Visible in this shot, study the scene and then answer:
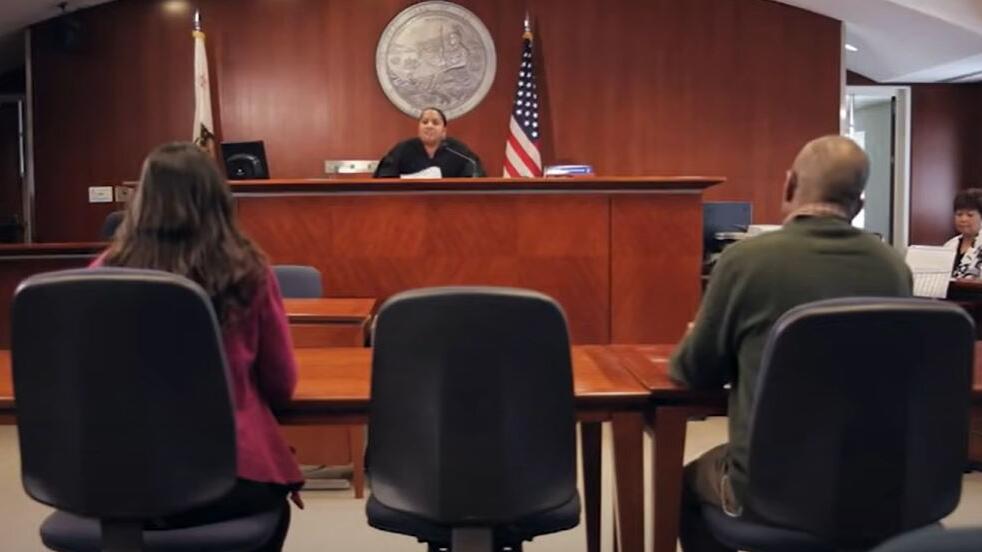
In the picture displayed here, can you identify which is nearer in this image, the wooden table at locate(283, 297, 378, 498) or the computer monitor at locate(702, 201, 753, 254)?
the wooden table at locate(283, 297, 378, 498)

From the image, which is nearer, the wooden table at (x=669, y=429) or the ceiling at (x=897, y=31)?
the wooden table at (x=669, y=429)

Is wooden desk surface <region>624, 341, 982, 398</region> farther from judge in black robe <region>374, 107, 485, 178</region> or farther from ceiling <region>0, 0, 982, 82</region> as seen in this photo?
ceiling <region>0, 0, 982, 82</region>

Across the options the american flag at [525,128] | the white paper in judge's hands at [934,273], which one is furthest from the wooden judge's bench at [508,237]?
the american flag at [525,128]

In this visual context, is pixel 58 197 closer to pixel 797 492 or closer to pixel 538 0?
pixel 538 0

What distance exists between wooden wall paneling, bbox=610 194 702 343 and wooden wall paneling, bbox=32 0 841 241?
2.97m

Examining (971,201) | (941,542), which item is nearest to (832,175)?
(941,542)

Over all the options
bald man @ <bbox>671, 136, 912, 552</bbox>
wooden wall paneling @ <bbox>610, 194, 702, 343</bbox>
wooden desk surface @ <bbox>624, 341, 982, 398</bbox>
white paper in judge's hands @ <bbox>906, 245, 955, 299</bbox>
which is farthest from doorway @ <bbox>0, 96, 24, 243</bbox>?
bald man @ <bbox>671, 136, 912, 552</bbox>

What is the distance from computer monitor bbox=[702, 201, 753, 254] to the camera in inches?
221

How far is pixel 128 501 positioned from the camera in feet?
5.23

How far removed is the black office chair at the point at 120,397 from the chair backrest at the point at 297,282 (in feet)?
6.75

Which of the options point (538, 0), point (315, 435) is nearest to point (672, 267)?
point (315, 435)

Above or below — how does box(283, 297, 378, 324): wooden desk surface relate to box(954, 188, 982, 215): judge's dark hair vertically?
below

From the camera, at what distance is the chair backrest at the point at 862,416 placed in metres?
1.56

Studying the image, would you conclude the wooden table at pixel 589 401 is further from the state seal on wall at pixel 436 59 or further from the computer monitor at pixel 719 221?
the state seal on wall at pixel 436 59
